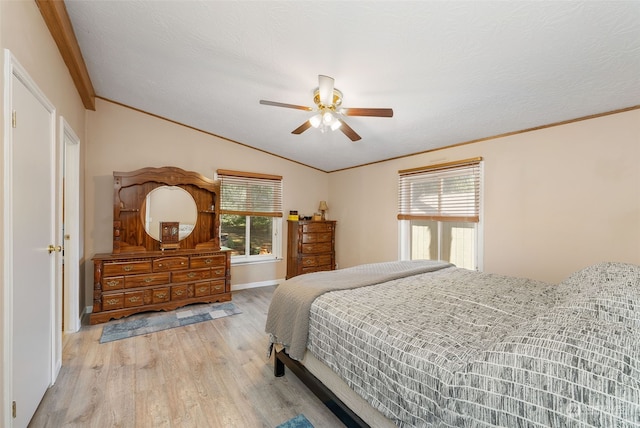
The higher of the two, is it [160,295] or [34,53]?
[34,53]

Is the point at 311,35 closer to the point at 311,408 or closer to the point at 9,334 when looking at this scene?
the point at 9,334

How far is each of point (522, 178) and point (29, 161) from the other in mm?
4243

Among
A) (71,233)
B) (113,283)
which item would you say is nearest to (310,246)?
(113,283)

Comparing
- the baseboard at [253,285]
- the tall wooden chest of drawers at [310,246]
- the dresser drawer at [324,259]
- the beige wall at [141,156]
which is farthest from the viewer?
the dresser drawer at [324,259]

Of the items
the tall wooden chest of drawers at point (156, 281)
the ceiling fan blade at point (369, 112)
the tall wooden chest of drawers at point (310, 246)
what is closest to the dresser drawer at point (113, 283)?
the tall wooden chest of drawers at point (156, 281)

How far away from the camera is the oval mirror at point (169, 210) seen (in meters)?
3.77

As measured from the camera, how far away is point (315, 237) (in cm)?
496

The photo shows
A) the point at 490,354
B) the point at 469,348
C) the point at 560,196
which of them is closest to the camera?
the point at 490,354

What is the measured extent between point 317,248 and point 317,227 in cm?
39

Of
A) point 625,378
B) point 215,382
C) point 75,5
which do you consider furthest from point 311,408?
point 75,5

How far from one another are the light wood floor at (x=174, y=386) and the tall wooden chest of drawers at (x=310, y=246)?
197 centimetres

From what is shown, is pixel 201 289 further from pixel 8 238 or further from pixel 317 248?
pixel 8 238

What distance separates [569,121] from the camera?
2660 millimetres

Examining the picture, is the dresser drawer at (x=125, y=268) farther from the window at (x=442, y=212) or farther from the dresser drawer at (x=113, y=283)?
the window at (x=442, y=212)
